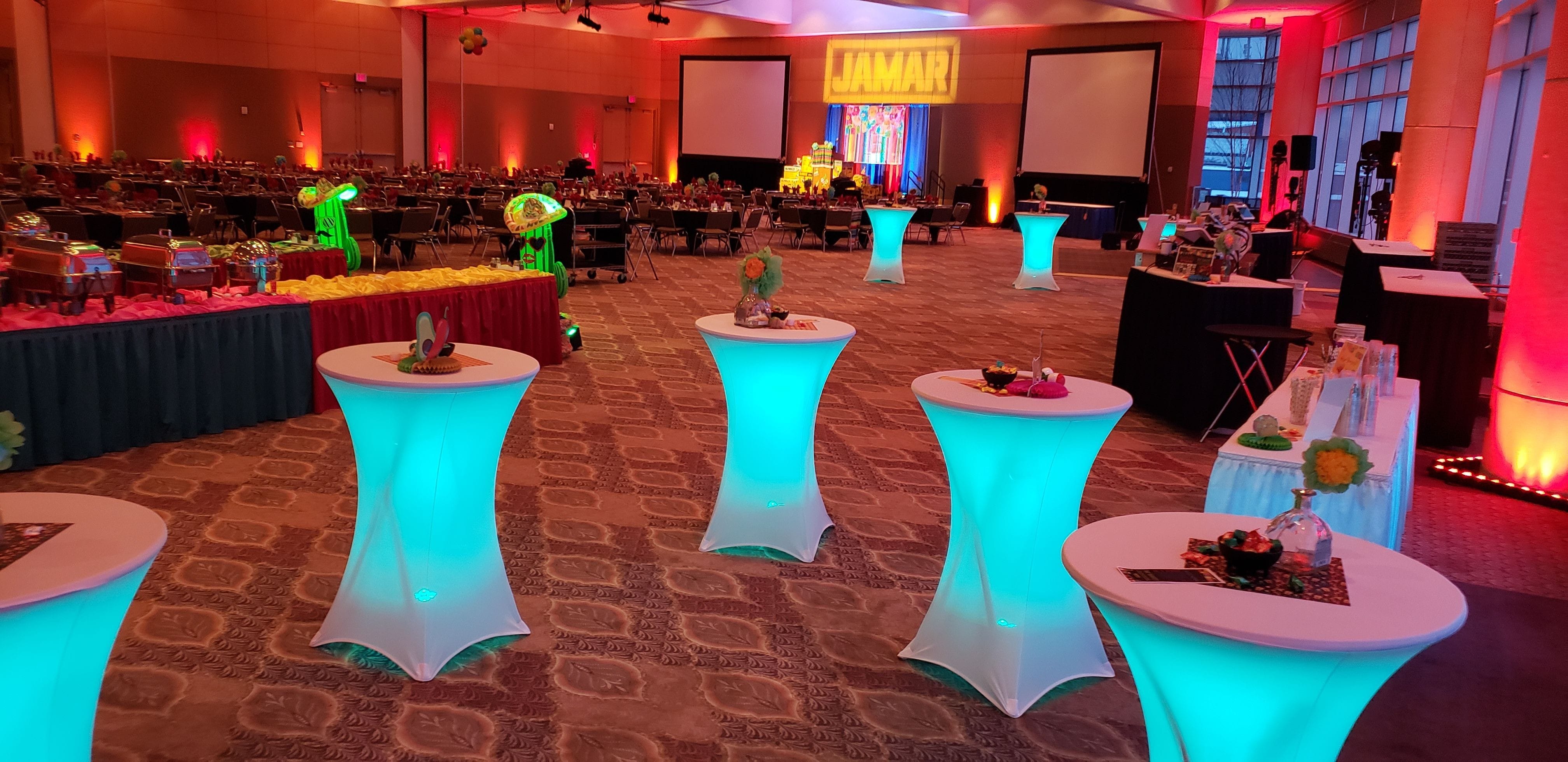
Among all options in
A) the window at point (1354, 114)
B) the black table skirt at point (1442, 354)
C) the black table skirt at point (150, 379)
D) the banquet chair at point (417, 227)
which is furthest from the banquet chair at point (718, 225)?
the black table skirt at point (1442, 354)

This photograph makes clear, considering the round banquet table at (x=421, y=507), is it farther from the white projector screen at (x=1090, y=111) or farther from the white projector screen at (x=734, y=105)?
the white projector screen at (x=734, y=105)

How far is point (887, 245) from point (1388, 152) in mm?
6106

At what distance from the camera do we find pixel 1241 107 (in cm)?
3048

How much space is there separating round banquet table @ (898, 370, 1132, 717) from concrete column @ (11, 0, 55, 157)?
64.5 ft

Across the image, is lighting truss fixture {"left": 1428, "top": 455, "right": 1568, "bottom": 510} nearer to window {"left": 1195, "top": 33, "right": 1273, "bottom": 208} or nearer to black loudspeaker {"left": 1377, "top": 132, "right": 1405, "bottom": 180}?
black loudspeaker {"left": 1377, "top": 132, "right": 1405, "bottom": 180}

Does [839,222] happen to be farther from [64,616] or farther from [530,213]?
[64,616]

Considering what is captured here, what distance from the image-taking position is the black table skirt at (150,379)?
193 inches

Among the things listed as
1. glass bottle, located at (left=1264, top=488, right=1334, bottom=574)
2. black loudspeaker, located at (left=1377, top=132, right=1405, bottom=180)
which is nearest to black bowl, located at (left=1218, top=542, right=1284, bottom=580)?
glass bottle, located at (left=1264, top=488, right=1334, bottom=574)

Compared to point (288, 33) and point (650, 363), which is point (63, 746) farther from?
point (288, 33)

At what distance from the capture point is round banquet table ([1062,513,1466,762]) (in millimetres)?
1853

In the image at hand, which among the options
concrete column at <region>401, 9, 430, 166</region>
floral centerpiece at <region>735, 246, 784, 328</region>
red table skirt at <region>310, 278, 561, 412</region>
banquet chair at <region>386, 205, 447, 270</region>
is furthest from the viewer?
concrete column at <region>401, 9, 430, 166</region>

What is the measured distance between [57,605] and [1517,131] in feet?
47.2

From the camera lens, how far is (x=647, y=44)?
2809 centimetres

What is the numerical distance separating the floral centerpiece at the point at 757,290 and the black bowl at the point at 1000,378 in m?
1.19
